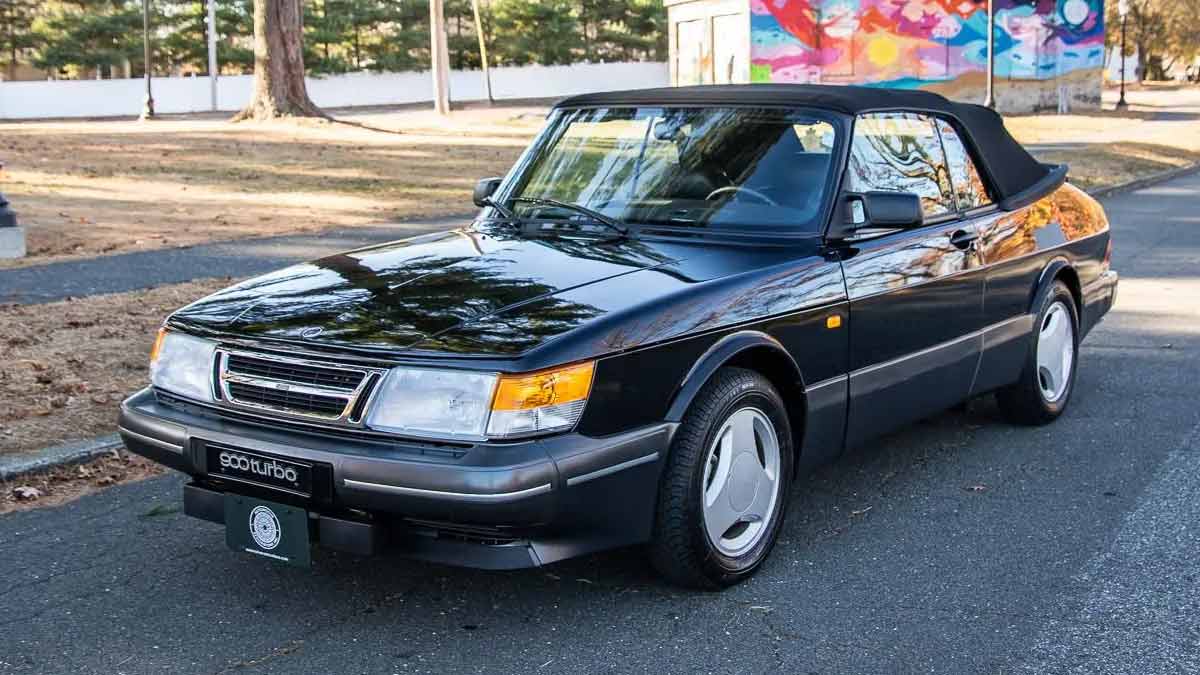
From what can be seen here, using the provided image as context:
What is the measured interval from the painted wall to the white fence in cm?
2089

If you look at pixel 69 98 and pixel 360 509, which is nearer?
pixel 360 509

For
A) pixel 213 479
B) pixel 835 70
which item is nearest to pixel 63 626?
pixel 213 479

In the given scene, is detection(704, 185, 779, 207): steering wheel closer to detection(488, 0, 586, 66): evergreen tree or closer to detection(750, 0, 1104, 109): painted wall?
detection(750, 0, 1104, 109): painted wall

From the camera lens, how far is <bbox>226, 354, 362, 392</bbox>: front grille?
3.95 m

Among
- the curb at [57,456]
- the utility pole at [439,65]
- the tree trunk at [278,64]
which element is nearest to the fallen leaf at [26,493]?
the curb at [57,456]

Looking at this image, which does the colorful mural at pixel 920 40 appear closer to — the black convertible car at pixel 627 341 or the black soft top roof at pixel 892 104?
the black soft top roof at pixel 892 104

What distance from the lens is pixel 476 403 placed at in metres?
3.82

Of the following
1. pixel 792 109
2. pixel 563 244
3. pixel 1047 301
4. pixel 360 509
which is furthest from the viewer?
pixel 1047 301

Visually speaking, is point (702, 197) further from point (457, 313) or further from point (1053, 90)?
point (1053, 90)

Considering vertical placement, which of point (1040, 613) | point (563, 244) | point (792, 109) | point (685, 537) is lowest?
point (1040, 613)

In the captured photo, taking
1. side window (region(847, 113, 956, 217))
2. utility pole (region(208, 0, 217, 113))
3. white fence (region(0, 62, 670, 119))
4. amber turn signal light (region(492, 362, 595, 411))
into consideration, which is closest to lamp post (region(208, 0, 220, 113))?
utility pole (region(208, 0, 217, 113))

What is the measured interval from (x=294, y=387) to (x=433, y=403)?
46 cm

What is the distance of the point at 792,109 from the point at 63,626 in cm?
325

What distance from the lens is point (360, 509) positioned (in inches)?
152
